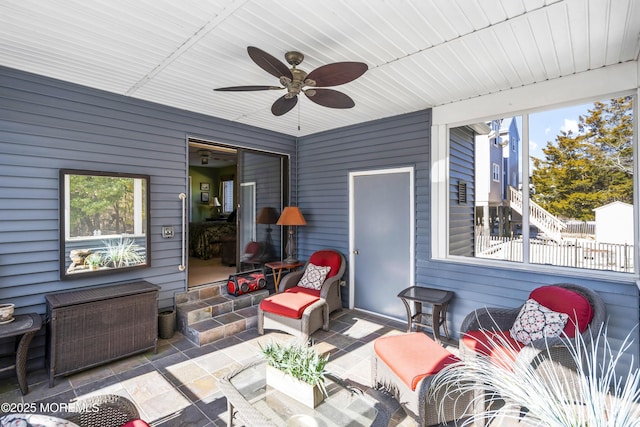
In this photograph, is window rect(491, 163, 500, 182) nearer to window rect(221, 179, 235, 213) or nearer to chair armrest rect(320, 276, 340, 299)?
chair armrest rect(320, 276, 340, 299)

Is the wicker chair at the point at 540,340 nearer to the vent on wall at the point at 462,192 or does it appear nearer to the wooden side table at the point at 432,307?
the wooden side table at the point at 432,307

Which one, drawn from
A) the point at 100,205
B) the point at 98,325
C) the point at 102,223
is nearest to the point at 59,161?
the point at 100,205

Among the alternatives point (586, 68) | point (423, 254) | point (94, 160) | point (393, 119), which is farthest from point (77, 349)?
point (586, 68)

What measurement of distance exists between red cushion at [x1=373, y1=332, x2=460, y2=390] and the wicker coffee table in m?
0.30

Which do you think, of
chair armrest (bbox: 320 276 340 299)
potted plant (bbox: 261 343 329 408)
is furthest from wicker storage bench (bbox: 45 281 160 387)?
chair armrest (bbox: 320 276 340 299)

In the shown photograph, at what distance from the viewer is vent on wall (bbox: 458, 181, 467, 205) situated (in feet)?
13.6

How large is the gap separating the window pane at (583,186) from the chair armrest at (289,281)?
290 centimetres

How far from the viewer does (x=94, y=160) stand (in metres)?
3.46

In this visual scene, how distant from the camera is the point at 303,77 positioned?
2.59 meters

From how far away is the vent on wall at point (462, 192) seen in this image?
415cm

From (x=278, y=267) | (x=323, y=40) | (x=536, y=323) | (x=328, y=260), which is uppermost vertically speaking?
(x=323, y=40)

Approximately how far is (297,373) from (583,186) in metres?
3.26

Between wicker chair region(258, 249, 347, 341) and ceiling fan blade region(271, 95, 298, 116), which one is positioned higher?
ceiling fan blade region(271, 95, 298, 116)

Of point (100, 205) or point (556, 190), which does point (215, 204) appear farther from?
point (556, 190)
